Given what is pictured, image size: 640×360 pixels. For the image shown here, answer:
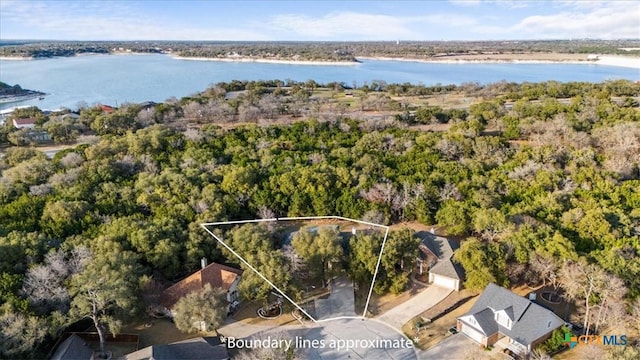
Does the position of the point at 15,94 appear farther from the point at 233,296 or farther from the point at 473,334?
the point at 473,334

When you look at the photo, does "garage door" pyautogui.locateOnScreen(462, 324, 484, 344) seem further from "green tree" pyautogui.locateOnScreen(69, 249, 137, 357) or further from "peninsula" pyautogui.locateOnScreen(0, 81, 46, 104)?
"peninsula" pyautogui.locateOnScreen(0, 81, 46, 104)

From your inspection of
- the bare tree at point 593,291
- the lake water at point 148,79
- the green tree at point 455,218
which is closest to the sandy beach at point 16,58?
the lake water at point 148,79

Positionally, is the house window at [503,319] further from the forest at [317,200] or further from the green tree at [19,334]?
the green tree at [19,334]

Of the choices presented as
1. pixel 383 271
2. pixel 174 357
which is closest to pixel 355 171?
pixel 383 271

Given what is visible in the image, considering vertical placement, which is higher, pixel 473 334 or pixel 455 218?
pixel 455 218

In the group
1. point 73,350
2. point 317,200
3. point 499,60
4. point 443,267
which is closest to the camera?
point 73,350

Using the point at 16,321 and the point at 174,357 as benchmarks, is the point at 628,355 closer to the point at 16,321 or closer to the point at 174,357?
the point at 174,357

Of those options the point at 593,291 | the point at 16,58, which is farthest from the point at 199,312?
the point at 16,58
